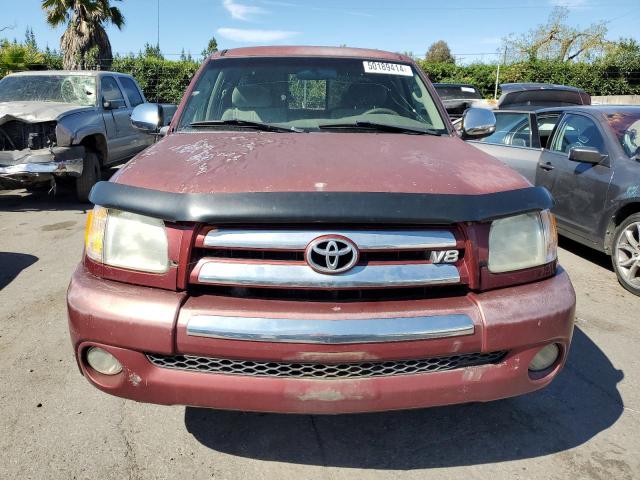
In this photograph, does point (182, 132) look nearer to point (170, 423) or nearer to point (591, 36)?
point (170, 423)

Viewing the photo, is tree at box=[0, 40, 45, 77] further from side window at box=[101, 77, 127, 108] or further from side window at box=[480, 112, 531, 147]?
side window at box=[480, 112, 531, 147]

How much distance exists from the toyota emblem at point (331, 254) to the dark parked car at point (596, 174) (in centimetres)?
371

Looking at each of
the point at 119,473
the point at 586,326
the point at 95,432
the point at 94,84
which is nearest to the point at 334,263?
the point at 119,473

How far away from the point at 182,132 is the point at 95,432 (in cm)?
168

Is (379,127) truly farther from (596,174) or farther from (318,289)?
(596,174)

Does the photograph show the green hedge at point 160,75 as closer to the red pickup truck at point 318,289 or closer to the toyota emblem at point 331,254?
the red pickup truck at point 318,289

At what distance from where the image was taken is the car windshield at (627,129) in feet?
17.0

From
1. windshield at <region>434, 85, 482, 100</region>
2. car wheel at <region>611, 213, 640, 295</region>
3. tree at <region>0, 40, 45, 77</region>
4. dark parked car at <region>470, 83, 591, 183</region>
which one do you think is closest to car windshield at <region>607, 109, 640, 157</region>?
car wheel at <region>611, 213, 640, 295</region>

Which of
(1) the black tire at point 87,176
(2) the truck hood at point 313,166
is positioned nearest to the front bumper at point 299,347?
(2) the truck hood at point 313,166

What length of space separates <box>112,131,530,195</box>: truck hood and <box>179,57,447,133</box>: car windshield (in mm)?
398

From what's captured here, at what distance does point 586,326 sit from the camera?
3.97m

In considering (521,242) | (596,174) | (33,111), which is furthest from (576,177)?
(33,111)

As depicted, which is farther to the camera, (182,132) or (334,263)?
(182,132)

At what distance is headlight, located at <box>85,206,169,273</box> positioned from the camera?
2.13 metres
